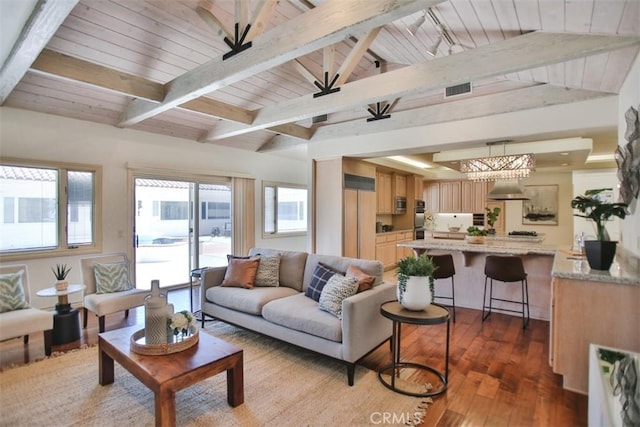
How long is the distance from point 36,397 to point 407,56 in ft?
16.9

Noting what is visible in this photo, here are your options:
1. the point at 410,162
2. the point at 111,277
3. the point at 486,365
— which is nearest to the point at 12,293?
the point at 111,277

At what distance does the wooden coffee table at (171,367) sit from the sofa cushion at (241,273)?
1.15 m

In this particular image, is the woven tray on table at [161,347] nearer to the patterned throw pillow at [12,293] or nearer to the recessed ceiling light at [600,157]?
the patterned throw pillow at [12,293]

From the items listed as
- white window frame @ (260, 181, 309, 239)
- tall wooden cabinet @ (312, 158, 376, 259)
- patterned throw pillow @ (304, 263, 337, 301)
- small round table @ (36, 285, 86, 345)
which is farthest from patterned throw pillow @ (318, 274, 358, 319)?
white window frame @ (260, 181, 309, 239)

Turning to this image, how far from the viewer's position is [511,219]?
8.63 metres

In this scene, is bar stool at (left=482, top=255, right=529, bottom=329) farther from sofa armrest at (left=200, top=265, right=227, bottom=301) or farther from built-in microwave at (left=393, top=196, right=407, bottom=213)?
built-in microwave at (left=393, top=196, right=407, bottom=213)

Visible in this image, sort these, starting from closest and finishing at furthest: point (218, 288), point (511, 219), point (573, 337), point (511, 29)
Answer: point (573, 337) → point (511, 29) → point (218, 288) → point (511, 219)

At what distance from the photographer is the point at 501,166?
189 inches

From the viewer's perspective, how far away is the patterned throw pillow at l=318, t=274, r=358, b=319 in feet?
9.30

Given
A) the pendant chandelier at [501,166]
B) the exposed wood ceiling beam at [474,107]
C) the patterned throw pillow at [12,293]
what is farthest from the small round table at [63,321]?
the pendant chandelier at [501,166]

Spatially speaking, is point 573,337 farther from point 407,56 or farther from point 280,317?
point 407,56

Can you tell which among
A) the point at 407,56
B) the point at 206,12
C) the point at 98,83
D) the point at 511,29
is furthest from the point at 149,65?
the point at 511,29

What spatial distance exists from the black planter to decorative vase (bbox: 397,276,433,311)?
134cm

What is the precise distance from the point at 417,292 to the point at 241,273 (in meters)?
2.12
